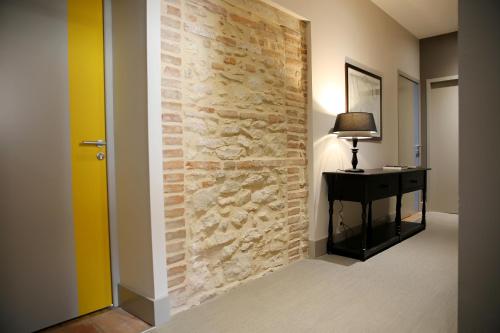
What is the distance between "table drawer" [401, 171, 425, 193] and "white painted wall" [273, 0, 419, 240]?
1.41ft

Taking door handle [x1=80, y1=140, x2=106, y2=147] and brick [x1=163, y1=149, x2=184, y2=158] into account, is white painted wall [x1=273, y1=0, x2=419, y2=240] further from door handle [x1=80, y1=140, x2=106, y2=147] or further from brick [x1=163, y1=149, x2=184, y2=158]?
door handle [x1=80, y1=140, x2=106, y2=147]

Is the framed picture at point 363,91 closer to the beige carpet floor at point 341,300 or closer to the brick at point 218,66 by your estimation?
the beige carpet floor at point 341,300

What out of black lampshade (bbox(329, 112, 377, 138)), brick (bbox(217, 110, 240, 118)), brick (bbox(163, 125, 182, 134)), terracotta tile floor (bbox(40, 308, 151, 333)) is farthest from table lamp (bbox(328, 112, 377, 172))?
terracotta tile floor (bbox(40, 308, 151, 333))

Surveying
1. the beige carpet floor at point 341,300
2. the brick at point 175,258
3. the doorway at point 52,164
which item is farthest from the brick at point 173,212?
the beige carpet floor at point 341,300

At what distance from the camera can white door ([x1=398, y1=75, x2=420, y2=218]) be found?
477cm

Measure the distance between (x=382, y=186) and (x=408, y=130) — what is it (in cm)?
237

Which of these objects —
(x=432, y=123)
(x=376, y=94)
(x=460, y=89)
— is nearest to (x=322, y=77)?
(x=376, y=94)

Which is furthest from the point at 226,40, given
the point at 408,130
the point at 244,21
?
the point at 408,130

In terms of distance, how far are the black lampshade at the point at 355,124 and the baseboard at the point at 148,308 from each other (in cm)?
215

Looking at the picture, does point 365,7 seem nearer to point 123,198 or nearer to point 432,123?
point 432,123

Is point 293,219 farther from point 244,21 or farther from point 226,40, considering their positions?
point 244,21

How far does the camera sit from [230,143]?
7.53 feet

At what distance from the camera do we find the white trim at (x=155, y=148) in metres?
1.80

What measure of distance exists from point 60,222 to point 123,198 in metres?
0.38
